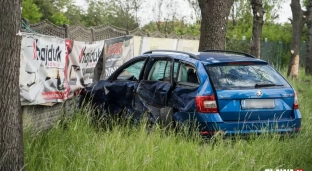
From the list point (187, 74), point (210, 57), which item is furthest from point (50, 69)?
point (210, 57)

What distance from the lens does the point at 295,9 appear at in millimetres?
20453

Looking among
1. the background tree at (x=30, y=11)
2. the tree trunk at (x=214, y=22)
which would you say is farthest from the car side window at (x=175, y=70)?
the background tree at (x=30, y=11)

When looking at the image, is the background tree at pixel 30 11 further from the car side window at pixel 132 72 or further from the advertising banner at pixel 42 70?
the car side window at pixel 132 72

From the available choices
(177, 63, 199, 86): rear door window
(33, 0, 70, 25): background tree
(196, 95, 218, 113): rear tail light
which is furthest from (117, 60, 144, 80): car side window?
(33, 0, 70, 25): background tree

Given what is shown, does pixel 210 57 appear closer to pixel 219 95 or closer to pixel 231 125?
pixel 219 95

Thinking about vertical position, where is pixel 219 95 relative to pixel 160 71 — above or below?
below

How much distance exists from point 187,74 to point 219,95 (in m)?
0.81

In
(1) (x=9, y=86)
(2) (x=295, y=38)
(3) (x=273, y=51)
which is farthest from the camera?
(3) (x=273, y=51)

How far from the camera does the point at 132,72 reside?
8.75 meters

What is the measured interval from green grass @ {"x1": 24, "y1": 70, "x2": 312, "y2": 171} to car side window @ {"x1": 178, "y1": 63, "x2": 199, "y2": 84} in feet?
2.72

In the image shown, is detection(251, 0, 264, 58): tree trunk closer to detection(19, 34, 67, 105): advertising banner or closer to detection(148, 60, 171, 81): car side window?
detection(19, 34, 67, 105): advertising banner

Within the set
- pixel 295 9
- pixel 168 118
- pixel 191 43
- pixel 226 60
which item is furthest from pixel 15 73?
pixel 191 43

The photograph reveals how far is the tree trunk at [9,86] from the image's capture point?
4891 mm

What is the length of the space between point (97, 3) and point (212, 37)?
61.7 metres
